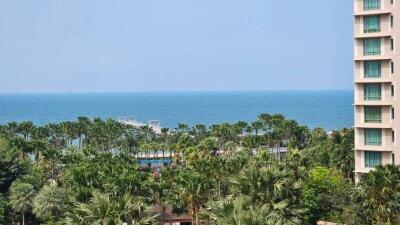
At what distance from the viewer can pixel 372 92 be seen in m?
58.5

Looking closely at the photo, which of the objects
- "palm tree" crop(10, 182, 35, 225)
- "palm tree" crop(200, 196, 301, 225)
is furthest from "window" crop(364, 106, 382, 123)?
"palm tree" crop(10, 182, 35, 225)

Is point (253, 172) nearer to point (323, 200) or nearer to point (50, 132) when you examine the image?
point (323, 200)

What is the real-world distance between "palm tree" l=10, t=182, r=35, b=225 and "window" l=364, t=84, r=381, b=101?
32.7 m

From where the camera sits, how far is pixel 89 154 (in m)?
78.1

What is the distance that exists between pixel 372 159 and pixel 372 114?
13.7ft

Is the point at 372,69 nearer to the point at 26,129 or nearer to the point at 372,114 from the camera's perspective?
the point at 372,114

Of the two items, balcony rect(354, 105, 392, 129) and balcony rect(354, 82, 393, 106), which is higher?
balcony rect(354, 82, 393, 106)

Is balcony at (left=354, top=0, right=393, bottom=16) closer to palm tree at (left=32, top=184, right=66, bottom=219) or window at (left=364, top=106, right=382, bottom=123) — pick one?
window at (left=364, top=106, right=382, bottom=123)

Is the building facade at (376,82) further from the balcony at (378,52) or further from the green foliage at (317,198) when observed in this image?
the green foliage at (317,198)

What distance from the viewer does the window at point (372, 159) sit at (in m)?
58.2

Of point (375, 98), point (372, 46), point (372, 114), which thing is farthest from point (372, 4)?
point (372, 114)

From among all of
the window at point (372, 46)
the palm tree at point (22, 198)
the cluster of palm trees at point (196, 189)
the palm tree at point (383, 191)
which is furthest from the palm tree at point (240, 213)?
the palm tree at point (22, 198)

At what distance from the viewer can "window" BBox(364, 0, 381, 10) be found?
189ft

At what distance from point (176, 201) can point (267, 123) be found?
219ft
